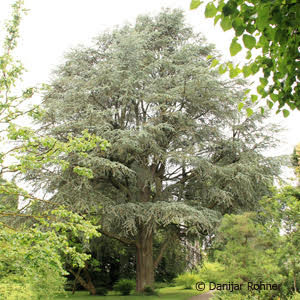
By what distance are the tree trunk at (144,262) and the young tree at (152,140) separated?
40 mm

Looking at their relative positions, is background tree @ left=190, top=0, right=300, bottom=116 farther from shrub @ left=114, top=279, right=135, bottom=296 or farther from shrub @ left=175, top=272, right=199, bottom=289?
shrub @ left=175, top=272, right=199, bottom=289

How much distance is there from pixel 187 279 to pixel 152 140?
31.3 feet

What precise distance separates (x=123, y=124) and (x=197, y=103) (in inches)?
125

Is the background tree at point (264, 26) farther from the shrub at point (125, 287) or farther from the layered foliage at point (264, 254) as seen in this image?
the shrub at point (125, 287)

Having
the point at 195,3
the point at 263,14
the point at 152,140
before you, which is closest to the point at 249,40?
the point at 263,14

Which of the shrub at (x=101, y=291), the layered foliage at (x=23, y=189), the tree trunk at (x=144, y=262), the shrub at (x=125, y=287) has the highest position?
the layered foliage at (x=23, y=189)

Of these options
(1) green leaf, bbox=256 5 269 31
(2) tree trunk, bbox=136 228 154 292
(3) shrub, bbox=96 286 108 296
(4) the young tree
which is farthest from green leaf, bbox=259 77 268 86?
(3) shrub, bbox=96 286 108 296

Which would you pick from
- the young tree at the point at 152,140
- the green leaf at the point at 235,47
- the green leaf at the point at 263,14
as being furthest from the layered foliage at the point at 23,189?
the young tree at the point at 152,140

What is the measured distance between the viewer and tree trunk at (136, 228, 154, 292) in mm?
13180

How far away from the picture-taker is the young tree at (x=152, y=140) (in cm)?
1142

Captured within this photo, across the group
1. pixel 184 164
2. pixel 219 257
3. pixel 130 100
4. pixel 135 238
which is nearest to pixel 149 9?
pixel 130 100

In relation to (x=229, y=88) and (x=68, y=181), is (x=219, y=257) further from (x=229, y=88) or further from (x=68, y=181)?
(x=229, y=88)

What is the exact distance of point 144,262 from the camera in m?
13.4

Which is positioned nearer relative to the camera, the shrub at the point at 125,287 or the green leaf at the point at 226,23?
the green leaf at the point at 226,23
